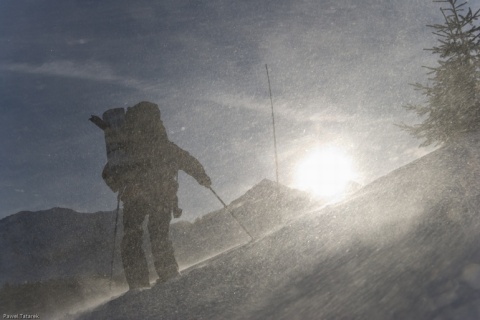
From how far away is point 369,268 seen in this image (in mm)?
1738

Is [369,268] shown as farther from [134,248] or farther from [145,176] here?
[145,176]

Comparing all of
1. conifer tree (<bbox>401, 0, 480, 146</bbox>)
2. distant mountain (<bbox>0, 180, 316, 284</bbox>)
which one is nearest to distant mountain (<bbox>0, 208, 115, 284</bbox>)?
distant mountain (<bbox>0, 180, 316, 284</bbox>)

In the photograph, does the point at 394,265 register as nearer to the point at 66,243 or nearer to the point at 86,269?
the point at 86,269

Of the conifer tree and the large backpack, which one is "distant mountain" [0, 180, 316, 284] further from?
the large backpack

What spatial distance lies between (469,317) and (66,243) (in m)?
198

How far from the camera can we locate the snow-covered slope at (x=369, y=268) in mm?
1295

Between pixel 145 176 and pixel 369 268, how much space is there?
460cm

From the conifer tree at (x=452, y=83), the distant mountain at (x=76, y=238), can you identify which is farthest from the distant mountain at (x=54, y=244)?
the conifer tree at (x=452, y=83)

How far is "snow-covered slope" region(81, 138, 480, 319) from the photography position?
129 centimetres

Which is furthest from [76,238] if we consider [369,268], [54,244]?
[369,268]

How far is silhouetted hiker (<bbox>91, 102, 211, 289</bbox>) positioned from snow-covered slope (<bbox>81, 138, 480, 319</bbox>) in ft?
6.05

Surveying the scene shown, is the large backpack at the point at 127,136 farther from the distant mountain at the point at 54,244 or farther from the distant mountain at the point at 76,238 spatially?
the distant mountain at the point at 54,244

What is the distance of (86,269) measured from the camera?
479 feet

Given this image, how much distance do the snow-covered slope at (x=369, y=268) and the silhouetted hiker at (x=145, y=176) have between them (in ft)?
6.05
